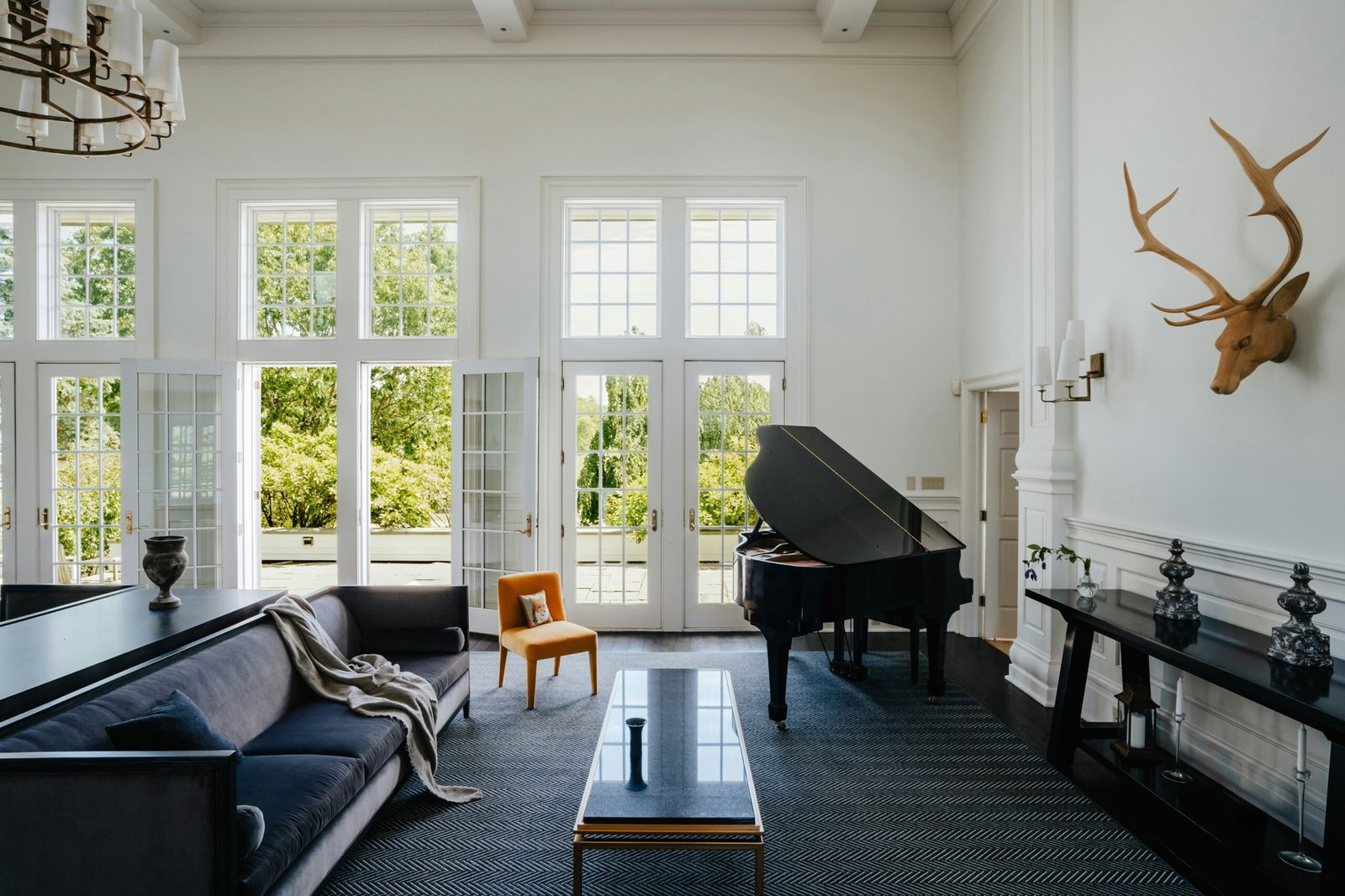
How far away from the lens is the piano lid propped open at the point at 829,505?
392 cm

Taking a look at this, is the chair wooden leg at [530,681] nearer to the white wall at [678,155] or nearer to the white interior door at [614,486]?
the white interior door at [614,486]

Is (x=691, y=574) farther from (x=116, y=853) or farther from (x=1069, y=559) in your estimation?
(x=116, y=853)

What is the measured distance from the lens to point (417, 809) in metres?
3.05

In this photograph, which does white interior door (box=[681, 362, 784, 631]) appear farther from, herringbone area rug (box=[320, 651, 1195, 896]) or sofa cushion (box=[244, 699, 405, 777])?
sofa cushion (box=[244, 699, 405, 777])

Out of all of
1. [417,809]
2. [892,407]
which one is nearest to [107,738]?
[417,809]

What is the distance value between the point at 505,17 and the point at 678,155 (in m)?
1.65

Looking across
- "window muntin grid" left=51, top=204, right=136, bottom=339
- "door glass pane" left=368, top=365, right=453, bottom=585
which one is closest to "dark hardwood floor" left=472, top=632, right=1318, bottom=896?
"window muntin grid" left=51, top=204, right=136, bottom=339

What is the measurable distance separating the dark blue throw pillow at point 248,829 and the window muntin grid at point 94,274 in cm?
567

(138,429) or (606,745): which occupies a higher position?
(138,429)

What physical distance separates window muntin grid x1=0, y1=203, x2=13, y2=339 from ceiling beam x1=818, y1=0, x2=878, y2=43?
22.6 feet

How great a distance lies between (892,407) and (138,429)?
6062 mm

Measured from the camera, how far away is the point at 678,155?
5.95 m

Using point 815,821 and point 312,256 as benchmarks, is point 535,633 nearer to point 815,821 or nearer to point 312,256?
point 815,821

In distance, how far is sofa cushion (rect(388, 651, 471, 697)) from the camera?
3.57m
